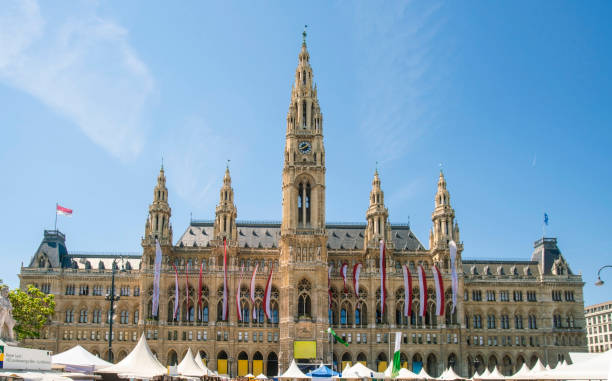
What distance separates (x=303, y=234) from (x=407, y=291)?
20.8 meters

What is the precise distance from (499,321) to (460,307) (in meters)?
11.3

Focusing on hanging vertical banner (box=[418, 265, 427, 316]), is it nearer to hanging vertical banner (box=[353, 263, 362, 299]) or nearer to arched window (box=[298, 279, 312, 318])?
hanging vertical banner (box=[353, 263, 362, 299])

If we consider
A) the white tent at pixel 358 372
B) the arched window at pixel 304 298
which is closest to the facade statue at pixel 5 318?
the white tent at pixel 358 372

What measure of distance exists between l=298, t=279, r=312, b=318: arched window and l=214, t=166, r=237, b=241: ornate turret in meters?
15.9

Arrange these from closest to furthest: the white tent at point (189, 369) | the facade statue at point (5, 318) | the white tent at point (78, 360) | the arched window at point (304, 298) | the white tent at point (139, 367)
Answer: the facade statue at point (5, 318)
the white tent at point (139, 367)
the white tent at point (78, 360)
the white tent at point (189, 369)
the arched window at point (304, 298)

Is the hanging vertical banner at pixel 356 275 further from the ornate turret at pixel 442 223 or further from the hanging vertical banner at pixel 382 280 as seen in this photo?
the ornate turret at pixel 442 223

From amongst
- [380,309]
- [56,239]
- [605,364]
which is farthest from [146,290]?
[605,364]

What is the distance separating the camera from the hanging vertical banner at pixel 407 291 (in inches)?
4333

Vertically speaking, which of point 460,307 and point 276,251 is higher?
point 276,251

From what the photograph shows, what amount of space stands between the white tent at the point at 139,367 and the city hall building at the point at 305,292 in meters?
57.0

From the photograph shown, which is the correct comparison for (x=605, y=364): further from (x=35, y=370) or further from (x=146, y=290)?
(x=146, y=290)

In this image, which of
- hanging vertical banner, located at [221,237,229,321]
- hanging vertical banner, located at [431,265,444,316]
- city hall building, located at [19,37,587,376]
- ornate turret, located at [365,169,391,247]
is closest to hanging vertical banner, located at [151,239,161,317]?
city hall building, located at [19,37,587,376]

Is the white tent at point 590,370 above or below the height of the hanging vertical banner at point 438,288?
below

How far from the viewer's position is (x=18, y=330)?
8506cm
